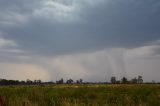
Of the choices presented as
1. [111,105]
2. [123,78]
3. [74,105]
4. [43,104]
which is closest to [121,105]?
[111,105]

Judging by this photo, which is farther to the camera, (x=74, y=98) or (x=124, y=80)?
(x=124, y=80)

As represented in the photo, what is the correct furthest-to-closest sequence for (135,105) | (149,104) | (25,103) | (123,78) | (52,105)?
(123,78) → (149,104) → (52,105) → (135,105) → (25,103)

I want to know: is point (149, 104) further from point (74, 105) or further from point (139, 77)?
point (139, 77)

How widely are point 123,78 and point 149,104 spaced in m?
158

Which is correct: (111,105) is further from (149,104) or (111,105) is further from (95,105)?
(149,104)

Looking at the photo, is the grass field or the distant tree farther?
the distant tree

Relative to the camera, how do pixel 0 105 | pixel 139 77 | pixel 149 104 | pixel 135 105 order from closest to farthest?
1. pixel 0 105
2. pixel 135 105
3. pixel 149 104
4. pixel 139 77

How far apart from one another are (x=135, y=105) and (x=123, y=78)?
16087cm

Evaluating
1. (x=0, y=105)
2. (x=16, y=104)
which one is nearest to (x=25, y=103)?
(x=16, y=104)

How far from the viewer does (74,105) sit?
16766 millimetres

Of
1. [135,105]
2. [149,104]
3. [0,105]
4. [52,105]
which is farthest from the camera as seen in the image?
[149,104]

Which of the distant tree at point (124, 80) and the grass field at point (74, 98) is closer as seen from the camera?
the grass field at point (74, 98)

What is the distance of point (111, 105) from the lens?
18.1m

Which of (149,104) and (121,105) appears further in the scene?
(149,104)
